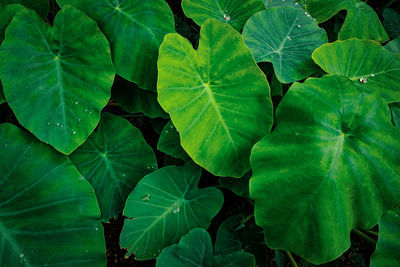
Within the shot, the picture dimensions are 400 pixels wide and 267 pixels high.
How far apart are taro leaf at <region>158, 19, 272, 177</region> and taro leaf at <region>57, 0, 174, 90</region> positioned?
134 mm

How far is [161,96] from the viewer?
3.74 feet

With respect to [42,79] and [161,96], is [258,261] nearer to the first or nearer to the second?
[161,96]

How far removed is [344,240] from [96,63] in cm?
107

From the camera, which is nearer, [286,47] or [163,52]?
[163,52]

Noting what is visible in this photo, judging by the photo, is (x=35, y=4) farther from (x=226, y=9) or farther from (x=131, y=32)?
(x=226, y=9)

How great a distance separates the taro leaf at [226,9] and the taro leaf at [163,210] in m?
0.71

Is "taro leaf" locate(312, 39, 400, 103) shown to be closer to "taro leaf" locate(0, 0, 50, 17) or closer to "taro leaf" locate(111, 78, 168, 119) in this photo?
"taro leaf" locate(111, 78, 168, 119)

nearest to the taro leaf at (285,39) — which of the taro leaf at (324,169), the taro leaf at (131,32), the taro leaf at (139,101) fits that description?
the taro leaf at (324,169)

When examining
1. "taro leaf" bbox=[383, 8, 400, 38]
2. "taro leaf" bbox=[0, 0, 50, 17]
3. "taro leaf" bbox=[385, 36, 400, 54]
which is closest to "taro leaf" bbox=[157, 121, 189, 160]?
"taro leaf" bbox=[0, 0, 50, 17]

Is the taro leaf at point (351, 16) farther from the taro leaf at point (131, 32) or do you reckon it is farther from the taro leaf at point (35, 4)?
the taro leaf at point (35, 4)

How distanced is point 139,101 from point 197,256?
76cm

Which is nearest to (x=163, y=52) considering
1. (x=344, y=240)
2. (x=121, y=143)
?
(x=121, y=143)

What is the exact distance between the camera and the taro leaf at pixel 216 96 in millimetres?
1148

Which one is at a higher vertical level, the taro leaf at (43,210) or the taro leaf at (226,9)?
the taro leaf at (226,9)
